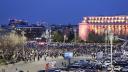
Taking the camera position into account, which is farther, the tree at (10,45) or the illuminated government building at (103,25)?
the illuminated government building at (103,25)

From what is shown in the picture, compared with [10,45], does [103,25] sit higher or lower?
higher

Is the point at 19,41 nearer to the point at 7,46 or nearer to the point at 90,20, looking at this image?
the point at 7,46

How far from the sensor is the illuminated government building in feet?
483

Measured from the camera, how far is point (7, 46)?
83812 mm

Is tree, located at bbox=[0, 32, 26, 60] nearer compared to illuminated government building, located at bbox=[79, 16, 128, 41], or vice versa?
tree, located at bbox=[0, 32, 26, 60]

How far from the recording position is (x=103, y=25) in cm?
15075

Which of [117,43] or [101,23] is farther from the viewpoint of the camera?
[101,23]

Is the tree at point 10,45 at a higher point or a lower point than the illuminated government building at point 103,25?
lower

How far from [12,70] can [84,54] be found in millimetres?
33376

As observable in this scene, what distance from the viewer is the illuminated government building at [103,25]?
147 metres

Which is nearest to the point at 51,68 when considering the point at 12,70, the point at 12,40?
the point at 12,70

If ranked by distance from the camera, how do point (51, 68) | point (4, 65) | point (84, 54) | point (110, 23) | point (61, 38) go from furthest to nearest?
point (110, 23)
point (61, 38)
point (84, 54)
point (4, 65)
point (51, 68)

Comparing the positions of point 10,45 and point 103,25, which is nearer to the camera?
point 10,45

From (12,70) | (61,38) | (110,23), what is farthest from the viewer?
(110,23)
